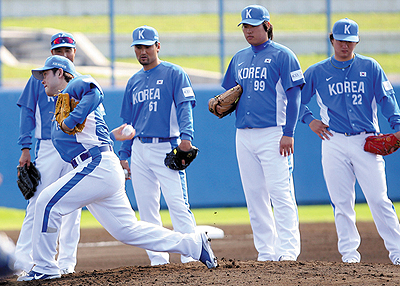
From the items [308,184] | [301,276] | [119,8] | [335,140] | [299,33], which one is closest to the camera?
[301,276]

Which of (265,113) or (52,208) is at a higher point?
(265,113)

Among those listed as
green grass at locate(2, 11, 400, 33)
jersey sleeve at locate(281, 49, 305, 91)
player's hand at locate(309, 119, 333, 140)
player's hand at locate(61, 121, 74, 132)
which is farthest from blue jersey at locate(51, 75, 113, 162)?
green grass at locate(2, 11, 400, 33)

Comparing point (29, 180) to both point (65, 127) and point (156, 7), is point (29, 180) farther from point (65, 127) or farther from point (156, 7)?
point (156, 7)

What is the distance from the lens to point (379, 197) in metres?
5.47

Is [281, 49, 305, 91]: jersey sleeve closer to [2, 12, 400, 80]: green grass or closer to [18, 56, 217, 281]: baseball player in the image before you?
[18, 56, 217, 281]: baseball player

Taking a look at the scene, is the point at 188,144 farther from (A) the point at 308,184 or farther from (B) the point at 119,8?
(B) the point at 119,8

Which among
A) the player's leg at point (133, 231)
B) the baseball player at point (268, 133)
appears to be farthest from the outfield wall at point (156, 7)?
the player's leg at point (133, 231)

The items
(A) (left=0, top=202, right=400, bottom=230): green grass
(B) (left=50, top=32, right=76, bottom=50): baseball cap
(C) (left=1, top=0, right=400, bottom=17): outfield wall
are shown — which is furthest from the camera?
(C) (left=1, top=0, right=400, bottom=17): outfield wall

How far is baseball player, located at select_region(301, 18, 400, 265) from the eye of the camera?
5.51m

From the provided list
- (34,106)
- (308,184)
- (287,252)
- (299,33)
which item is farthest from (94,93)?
(299,33)

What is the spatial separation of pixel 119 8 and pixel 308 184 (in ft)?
21.8

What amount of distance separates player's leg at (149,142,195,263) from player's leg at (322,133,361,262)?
4.98 ft

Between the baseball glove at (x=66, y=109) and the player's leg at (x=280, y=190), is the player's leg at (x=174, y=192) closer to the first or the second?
the player's leg at (x=280, y=190)

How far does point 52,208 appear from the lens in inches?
175
